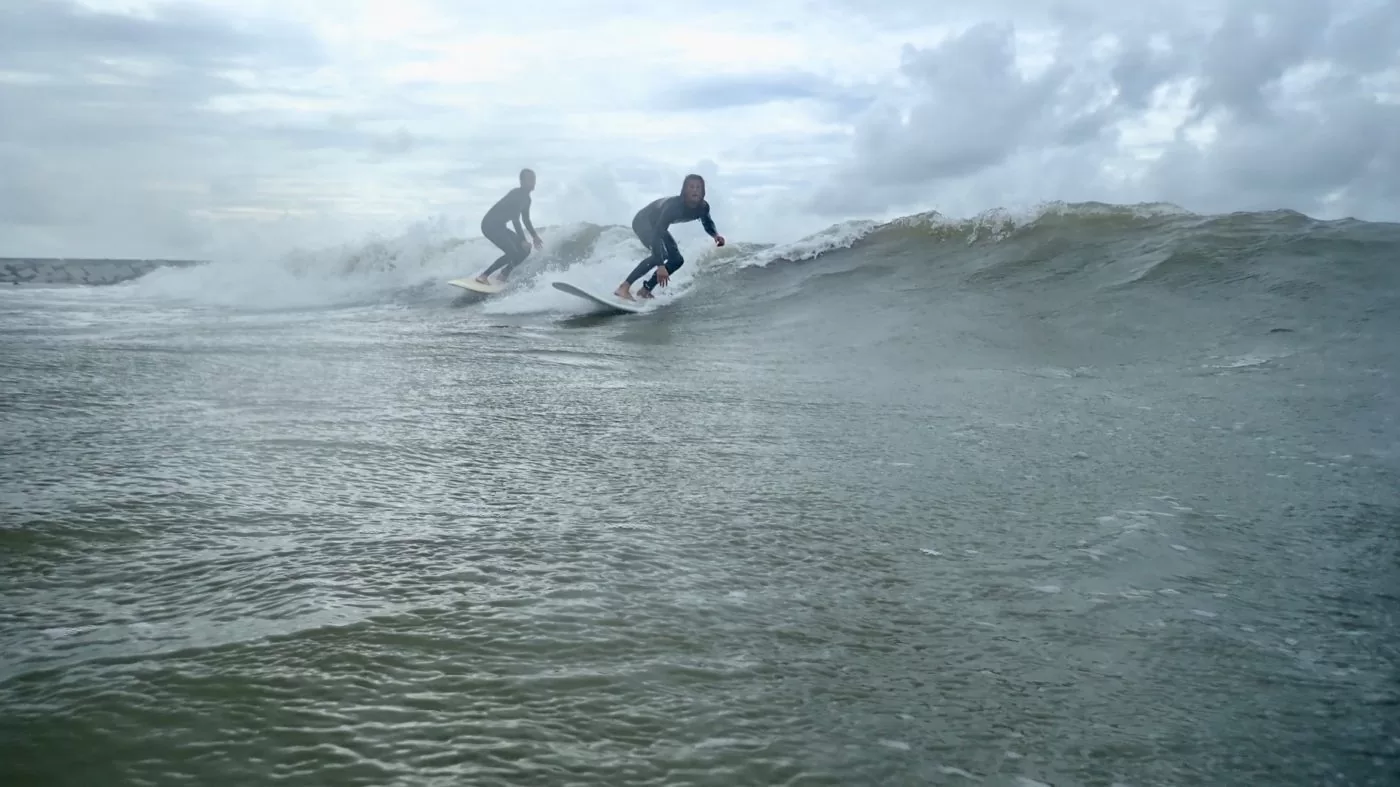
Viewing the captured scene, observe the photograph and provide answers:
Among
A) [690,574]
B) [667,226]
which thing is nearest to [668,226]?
[667,226]

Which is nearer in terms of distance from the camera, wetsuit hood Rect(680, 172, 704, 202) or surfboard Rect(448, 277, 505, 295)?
wetsuit hood Rect(680, 172, 704, 202)

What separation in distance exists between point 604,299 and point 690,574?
9.21m

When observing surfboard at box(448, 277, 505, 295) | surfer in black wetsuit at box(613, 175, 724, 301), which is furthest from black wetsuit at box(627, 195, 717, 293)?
surfboard at box(448, 277, 505, 295)

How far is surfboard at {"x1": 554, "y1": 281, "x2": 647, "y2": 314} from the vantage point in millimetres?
11148

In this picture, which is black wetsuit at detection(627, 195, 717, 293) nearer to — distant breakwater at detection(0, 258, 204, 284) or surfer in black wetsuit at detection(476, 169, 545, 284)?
surfer in black wetsuit at detection(476, 169, 545, 284)

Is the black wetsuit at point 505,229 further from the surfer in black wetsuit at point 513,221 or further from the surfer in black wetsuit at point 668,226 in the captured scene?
the surfer in black wetsuit at point 668,226

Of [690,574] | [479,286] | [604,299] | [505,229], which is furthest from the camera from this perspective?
[505,229]

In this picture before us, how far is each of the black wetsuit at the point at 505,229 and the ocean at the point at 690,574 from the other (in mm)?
9308

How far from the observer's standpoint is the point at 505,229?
1542 cm

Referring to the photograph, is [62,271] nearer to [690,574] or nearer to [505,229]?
[505,229]

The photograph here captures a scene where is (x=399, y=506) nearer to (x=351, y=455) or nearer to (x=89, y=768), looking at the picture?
(x=351, y=455)

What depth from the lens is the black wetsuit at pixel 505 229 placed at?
15102mm

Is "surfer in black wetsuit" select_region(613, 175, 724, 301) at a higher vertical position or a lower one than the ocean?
higher

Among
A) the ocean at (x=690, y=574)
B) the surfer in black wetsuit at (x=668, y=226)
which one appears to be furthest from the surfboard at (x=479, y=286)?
the ocean at (x=690, y=574)
